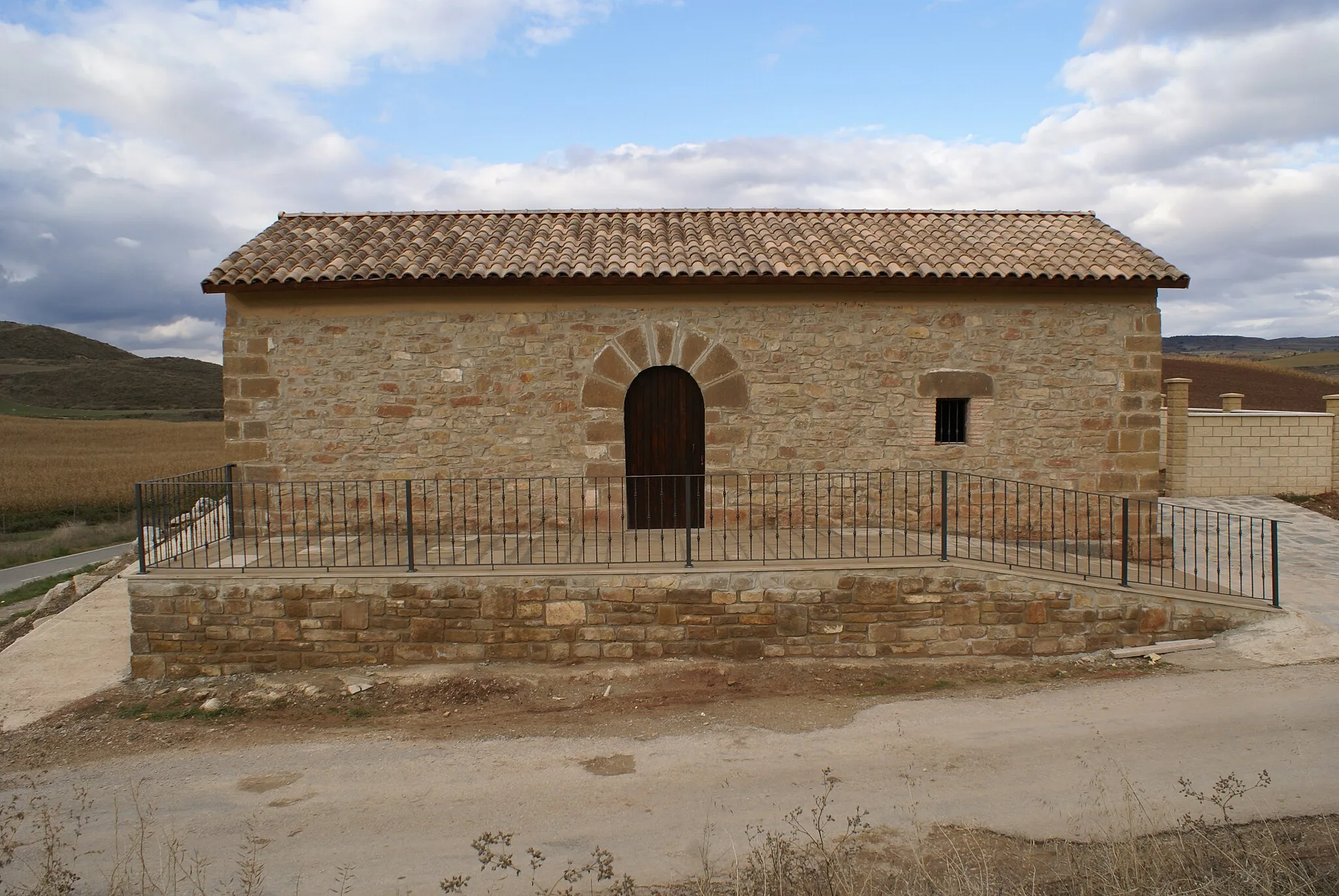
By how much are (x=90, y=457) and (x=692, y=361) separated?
92.1ft

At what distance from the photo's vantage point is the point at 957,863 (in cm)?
382

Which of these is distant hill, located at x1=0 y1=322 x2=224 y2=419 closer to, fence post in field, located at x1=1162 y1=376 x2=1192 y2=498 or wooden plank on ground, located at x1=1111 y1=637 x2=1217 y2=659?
fence post in field, located at x1=1162 y1=376 x2=1192 y2=498

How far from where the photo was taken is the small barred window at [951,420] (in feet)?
29.8

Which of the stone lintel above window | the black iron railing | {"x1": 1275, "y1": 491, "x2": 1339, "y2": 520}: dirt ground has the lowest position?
{"x1": 1275, "y1": 491, "x2": 1339, "y2": 520}: dirt ground

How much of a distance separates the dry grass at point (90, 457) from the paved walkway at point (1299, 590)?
21.8 meters

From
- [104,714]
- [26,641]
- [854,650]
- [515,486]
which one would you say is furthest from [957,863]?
[26,641]

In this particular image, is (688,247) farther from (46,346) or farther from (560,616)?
(46,346)

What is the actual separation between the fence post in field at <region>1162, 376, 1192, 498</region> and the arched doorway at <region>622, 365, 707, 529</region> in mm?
10614

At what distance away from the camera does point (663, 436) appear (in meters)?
8.97

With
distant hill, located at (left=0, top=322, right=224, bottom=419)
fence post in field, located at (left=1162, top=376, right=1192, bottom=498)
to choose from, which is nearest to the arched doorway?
fence post in field, located at (left=1162, top=376, right=1192, bottom=498)

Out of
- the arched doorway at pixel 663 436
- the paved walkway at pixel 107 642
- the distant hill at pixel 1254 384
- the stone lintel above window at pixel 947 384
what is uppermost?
the distant hill at pixel 1254 384

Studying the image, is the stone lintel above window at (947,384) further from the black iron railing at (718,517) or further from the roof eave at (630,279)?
the roof eave at (630,279)

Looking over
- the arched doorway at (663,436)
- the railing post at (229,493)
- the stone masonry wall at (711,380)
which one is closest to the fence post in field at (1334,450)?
the stone masonry wall at (711,380)

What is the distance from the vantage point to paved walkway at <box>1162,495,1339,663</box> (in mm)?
6914
